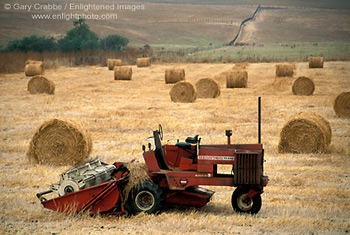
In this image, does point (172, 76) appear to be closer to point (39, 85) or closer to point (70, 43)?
point (39, 85)

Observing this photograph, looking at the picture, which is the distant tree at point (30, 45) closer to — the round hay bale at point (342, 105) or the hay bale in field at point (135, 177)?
the round hay bale at point (342, 105)

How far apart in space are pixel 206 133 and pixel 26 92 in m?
14.4

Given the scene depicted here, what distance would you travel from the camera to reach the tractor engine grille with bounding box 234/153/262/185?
299 inches

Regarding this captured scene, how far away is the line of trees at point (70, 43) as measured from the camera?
5759 cm

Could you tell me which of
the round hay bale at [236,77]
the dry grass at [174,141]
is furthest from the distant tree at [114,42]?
the round hay bale at [236,77]

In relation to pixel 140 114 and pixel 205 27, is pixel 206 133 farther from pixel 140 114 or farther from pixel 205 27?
pixel 205 27

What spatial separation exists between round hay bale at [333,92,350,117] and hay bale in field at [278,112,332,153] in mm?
5341

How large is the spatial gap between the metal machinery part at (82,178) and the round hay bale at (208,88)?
16668 mm

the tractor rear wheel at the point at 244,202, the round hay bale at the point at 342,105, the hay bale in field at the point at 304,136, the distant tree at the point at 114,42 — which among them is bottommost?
the tractor rear wheel at the point at 244,202

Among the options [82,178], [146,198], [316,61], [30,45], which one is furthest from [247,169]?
[30,45]

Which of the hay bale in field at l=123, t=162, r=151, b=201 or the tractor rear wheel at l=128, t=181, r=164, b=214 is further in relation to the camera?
the hay bale in field at l=123, t=162, r=151, b=201

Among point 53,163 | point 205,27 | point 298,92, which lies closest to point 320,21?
point 205,27

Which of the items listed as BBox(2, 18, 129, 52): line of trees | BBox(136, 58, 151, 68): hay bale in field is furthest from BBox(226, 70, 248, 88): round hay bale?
BBox(2, 18, 129, 52): line of trees

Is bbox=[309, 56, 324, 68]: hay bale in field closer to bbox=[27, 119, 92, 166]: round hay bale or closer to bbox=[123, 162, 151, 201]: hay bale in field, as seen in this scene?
bbox=[27, 119, 92, 166]: round hay bale
